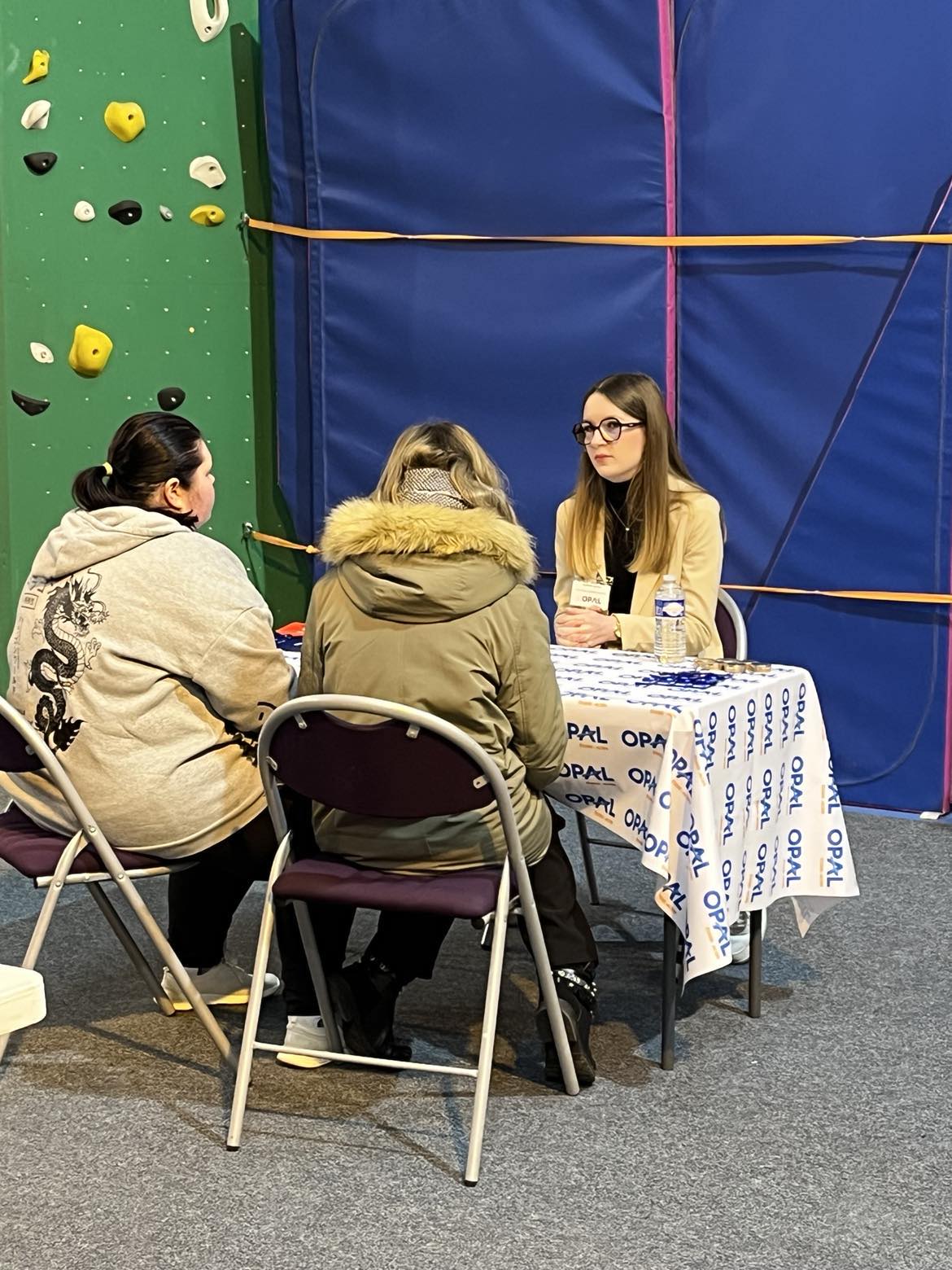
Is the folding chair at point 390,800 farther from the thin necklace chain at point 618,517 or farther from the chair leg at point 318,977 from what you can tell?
the thin necklace chain at point 618,517

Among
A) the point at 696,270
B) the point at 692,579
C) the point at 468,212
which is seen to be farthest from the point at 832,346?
the point at 692,579

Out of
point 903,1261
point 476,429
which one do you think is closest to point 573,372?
point 476,429

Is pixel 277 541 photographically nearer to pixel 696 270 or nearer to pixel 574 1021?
pixel 696 270

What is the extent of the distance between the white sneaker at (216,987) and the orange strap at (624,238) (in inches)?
101

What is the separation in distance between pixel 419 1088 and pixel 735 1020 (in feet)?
2.19

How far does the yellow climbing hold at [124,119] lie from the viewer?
4.98 meters

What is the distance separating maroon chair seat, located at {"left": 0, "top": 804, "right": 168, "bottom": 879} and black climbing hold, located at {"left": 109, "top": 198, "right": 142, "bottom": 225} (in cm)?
276

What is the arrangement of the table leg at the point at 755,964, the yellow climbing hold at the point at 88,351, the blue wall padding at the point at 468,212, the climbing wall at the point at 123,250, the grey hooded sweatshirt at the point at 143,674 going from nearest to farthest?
the grey hooded sweatshirt at the point at 143,674
the table leg at the point at 755,964
the blue wall padding at the point at 468,212
the climbing wall at the point at 123,250
the yellow climbing hold at the point at 88,351

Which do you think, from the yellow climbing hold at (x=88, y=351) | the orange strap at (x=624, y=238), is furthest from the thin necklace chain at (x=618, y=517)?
the yellow climbing hold at (x=88, y=351)

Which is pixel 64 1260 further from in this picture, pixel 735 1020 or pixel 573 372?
pixel 573 372

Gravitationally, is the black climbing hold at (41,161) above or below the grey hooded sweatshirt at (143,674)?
above

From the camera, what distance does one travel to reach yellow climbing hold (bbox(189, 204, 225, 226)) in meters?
5.24

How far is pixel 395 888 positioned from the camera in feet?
8.02

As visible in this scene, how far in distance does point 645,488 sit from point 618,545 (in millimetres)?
146
